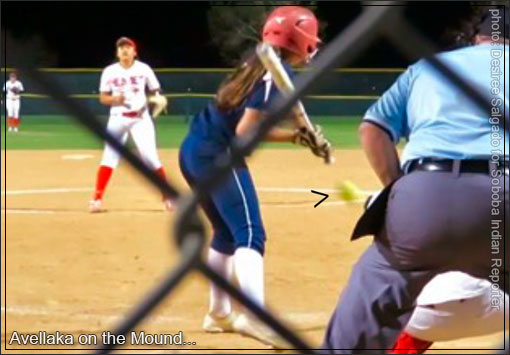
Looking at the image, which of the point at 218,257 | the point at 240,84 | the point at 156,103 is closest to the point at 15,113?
the point at 156,103

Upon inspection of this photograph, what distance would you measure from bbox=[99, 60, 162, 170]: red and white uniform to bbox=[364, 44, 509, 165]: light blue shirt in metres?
6.28

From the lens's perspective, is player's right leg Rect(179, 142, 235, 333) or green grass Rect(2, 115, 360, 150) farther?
green grass Rect(2, 115, 360, 150)

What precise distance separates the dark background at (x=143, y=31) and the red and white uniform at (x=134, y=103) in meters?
13.4

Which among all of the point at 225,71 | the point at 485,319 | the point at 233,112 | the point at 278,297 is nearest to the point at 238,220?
the point at 233,112

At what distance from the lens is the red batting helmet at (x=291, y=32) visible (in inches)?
182

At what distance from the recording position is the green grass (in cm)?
1644

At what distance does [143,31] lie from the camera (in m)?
24.9

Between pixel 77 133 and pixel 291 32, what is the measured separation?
46.2ft

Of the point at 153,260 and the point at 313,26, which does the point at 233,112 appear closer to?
the point at 313,26

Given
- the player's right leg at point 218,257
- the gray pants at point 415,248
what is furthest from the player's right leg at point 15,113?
the gray pants at point 415,248

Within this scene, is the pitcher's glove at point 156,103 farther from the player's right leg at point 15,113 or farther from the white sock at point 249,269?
the player's right leg at point 15,113

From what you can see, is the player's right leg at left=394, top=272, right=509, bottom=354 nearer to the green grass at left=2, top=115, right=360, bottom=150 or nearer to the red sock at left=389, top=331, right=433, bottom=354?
the red sock at left=389, top=331, right=433, bottom=354

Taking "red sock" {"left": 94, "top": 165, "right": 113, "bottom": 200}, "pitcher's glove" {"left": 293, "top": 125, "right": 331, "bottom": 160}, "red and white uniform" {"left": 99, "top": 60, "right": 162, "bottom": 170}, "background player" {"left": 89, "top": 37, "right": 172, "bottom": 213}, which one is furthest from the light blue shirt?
"red and white uniform" {"left": 99, "top": 60, "right": 162, "bottom": 170}

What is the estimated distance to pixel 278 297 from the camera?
5.89 m
